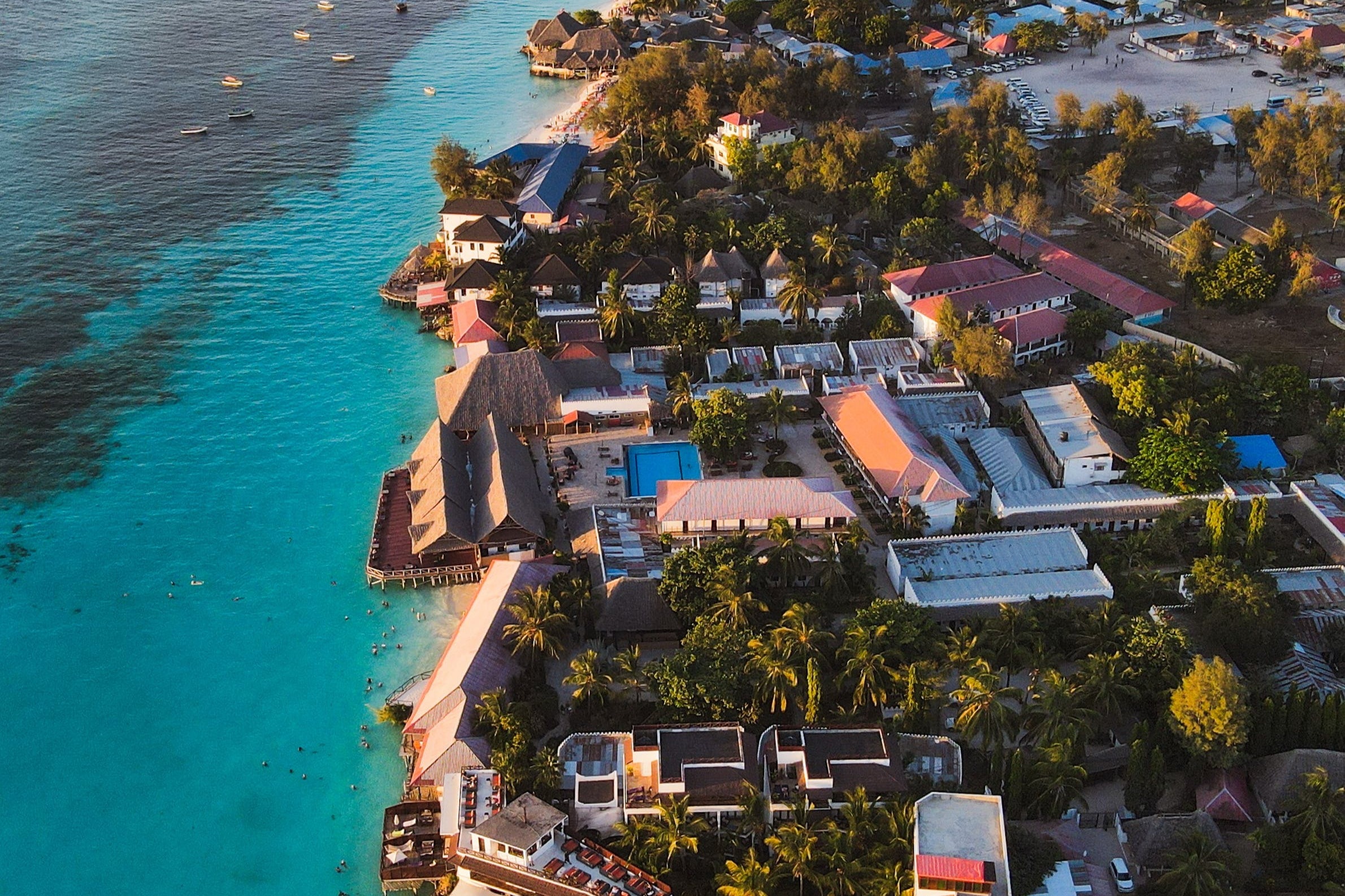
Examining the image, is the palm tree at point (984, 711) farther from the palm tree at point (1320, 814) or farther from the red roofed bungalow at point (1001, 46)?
the red roofed bungalow at point (1001, 46)

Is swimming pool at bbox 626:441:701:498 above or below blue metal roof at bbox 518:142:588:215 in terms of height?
below

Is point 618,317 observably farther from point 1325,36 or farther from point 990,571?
point 1325,36

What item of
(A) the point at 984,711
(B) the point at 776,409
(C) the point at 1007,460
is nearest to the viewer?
(A) the point at 984,711

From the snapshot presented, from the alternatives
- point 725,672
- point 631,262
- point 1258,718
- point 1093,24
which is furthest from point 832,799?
point 1093,24

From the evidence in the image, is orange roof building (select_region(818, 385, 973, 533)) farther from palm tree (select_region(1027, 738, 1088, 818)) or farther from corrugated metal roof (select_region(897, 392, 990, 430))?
palm tree (select_region(1027, 738, 1088, 818))

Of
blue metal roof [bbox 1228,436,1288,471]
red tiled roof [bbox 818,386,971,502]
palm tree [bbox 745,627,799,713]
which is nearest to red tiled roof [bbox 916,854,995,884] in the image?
palm tree [bbox 745,627,799,713]

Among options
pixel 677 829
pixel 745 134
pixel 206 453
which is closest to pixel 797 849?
pixel 677 829

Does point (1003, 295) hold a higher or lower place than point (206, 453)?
lower
